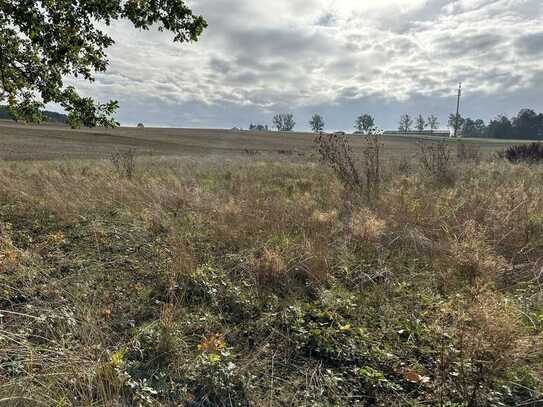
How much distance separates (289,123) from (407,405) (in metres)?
119

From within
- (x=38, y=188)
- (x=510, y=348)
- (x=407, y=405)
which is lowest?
(x=407, y=405)

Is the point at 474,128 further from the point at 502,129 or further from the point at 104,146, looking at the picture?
the point at 104,146

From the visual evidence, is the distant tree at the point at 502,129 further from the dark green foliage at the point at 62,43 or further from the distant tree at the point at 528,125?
the dark green foliage at the point at 62,43

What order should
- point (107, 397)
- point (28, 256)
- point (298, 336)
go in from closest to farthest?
point (107, 397), point (298, 336), point (28, 256)

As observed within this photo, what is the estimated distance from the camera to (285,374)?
211 cm

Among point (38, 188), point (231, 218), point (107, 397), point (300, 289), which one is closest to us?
point (107, 397)

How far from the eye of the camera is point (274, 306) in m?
2.84

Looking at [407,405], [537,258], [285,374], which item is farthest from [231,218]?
[537,258]

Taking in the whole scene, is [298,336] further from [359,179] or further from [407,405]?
[359,179]

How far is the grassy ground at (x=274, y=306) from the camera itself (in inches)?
75.5

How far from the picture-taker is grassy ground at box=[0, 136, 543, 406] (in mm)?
1917

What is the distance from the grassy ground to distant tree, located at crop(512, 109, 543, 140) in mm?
108003

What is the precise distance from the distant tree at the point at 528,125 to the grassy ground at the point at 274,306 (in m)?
108

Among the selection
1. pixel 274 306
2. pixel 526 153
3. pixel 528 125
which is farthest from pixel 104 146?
pixel 528 125
